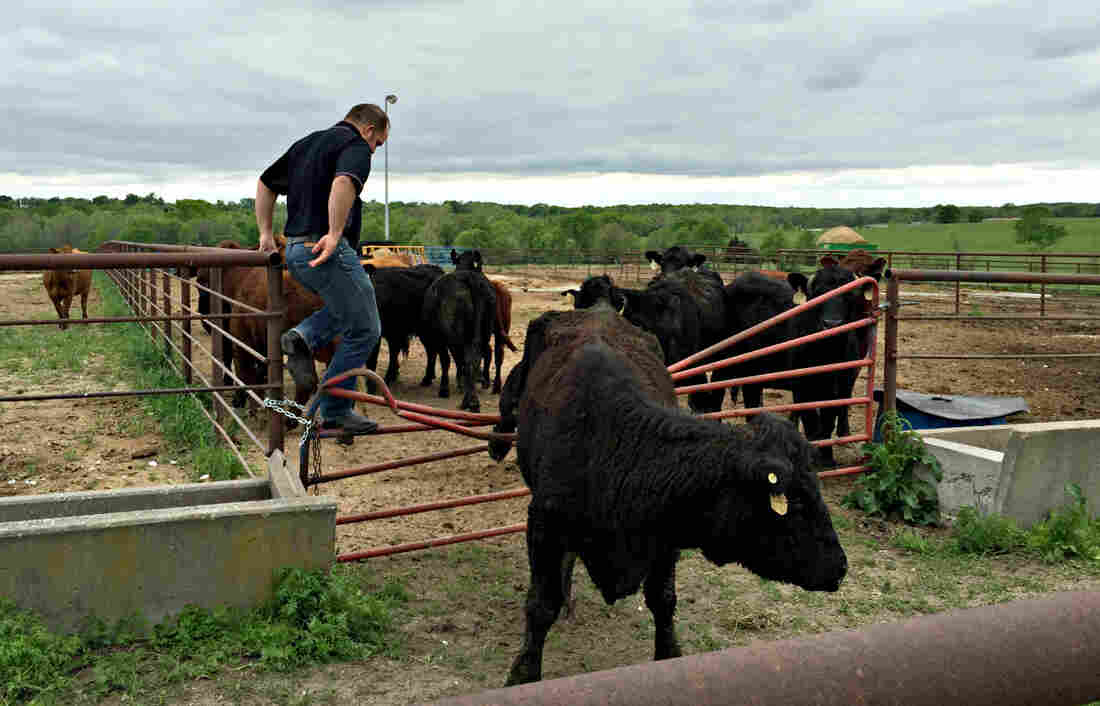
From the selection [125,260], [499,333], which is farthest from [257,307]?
[125,260]

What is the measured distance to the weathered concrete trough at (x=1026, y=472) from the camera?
5992 mm

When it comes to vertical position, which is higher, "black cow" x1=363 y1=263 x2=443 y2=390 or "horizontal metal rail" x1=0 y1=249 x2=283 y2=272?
"horizontal metal rail" x1=0 y1=249 x2=283 y2=272

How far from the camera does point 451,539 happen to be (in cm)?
539

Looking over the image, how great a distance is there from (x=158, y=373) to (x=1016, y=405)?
9.79 m

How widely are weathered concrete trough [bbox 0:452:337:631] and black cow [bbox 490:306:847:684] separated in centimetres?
113

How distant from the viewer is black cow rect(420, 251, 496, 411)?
11.2 meters

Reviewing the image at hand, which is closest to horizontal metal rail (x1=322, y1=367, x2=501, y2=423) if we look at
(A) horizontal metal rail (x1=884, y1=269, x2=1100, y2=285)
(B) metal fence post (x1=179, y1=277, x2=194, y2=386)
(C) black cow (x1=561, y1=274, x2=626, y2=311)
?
(C) black cow (x1=561, y1=274, x2=626, y2=311)

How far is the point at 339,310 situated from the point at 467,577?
5.74ft

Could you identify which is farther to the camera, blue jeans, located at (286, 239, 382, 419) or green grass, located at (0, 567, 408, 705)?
blue jeans, located at (286, 239, 382, 419)

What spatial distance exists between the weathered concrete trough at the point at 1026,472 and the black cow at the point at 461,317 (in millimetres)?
5878

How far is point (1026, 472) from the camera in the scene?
6020 millimetres

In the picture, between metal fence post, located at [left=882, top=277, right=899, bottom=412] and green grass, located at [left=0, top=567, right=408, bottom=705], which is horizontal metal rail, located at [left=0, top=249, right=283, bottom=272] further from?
metal fence post, located at [left=882, top=277, right=899, bottom=412]

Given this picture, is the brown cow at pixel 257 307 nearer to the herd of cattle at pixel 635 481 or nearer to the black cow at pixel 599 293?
the black cow at pixel 599 293

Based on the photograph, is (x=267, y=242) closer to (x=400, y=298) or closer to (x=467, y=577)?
(x=467, y=577)
